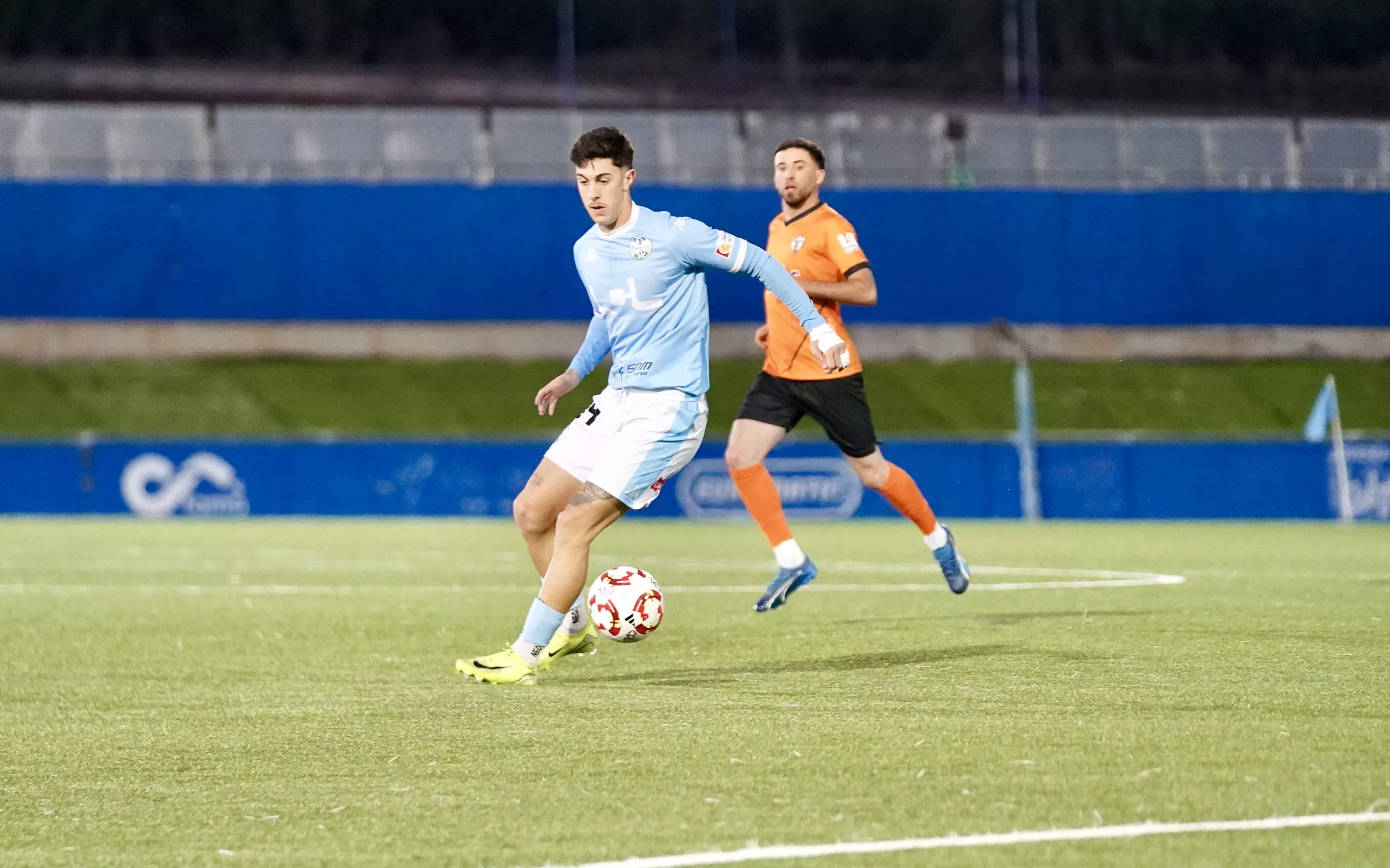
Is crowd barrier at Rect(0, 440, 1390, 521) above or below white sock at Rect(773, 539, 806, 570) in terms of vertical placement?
below

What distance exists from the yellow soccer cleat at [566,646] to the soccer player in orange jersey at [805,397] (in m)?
1.54

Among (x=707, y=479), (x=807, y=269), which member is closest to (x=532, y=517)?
(x=807, y=269)

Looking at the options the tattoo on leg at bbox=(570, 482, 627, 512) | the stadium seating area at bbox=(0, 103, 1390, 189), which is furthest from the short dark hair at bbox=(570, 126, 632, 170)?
the stadium seating area at bbox=(0, 103, 1390, 189)

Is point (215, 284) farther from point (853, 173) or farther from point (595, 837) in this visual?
point (595, 837)

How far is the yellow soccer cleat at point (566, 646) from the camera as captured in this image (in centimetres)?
698

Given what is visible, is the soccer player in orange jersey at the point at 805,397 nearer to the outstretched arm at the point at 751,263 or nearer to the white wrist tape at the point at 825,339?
the outstretched arm at the point at 751,263

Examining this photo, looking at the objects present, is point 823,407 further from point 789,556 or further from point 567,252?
point 567,252

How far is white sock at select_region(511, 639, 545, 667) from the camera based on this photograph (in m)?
6.86

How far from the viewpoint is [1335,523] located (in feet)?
69.8

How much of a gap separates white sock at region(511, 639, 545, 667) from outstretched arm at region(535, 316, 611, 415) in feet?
3.12

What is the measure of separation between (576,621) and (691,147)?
32.7 meters

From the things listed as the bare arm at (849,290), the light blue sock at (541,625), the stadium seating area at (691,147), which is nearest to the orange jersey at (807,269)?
the bare arm at (849,290)

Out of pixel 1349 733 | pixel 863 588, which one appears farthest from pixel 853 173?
pixel 1349 733

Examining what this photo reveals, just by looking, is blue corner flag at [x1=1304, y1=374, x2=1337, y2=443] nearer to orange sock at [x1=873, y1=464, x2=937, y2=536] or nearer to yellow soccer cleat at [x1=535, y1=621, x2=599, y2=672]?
orange sock at [x1=873, y1=464, x2=937, y2=536]
